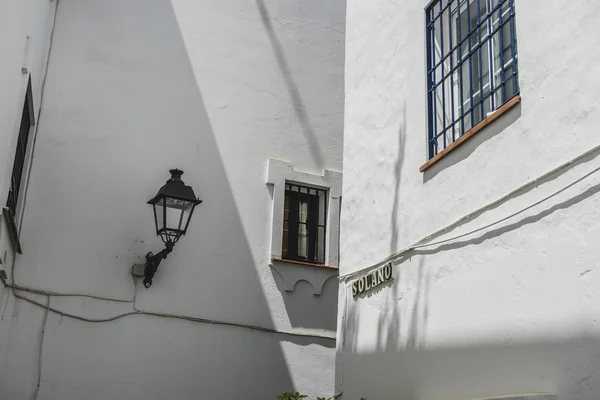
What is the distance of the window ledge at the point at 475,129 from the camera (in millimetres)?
4531

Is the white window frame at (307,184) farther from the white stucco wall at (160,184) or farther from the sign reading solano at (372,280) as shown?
the sign reading solano at (372,280)

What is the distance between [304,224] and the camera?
855 centimetres

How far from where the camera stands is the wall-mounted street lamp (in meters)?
7.10

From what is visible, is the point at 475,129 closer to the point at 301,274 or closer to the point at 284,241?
the point at 301,274

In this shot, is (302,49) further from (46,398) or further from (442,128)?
(46,398)

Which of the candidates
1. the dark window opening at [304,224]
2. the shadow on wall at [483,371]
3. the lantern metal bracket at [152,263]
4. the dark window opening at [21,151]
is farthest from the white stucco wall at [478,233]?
the dark window opening at [21,151]

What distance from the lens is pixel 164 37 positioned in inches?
328

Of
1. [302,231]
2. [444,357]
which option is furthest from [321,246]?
[444,357]

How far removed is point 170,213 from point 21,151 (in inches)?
59.4

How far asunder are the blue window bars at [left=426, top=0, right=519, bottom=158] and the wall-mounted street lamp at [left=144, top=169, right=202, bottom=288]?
2.63 m

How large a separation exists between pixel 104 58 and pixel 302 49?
239 cm

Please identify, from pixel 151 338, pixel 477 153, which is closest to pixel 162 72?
pixel 151 338

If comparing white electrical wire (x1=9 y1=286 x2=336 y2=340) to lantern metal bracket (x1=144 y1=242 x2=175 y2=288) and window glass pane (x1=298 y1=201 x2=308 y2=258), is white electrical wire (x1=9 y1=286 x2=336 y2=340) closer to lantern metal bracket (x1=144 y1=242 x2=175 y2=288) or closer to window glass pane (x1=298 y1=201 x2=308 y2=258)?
lantern metal bracket (x1=144 y1=242 x2=175 y2=288)

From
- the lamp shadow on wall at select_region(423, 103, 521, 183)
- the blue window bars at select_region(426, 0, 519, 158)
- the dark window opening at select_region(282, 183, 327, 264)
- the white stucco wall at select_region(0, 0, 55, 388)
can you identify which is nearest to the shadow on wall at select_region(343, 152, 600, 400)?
the lamp shadow on wall at select_region(423, 103, 521, 183)
